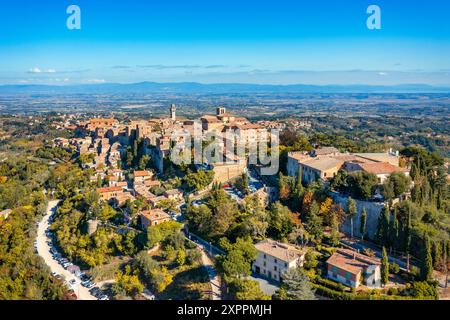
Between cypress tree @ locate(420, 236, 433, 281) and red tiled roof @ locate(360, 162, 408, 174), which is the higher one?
red tiled roof @ locate(360, 162, 408, 174)

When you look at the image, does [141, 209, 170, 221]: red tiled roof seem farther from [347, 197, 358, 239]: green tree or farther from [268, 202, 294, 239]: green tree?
[347, 197, 358, 239]: green tree

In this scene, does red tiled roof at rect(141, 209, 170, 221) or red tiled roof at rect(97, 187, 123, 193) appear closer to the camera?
red tiled roof at rect(141, 209, 170, 221)

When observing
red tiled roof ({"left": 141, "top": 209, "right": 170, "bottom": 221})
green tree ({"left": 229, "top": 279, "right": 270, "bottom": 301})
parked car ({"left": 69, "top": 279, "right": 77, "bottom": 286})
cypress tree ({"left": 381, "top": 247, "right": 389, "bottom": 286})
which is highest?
red tiled roof ({"left": 141, "top": 209, "right": 170, "bottom": 221})

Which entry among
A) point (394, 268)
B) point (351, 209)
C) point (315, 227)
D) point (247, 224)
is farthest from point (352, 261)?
point (247, 224)

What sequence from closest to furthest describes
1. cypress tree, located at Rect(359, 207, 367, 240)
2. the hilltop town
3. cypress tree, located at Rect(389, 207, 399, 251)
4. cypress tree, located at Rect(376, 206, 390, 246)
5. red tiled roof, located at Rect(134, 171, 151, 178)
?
the hilltop town < cypress tree, located at Rect(389, 207, 399, 251) < cypress tree, located at Rect(376, 206, 390, 246) < cypress tree, located at Rect(359, 207, 367, 240) < red tiled roof, located at Rect(134, 171, 151, 178)

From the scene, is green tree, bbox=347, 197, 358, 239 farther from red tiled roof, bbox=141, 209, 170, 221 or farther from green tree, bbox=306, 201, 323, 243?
red tiled roof, bbox=141, 209, 170, 221

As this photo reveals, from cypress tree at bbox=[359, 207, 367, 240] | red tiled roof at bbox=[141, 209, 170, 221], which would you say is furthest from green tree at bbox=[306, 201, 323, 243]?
red tiled roof at bbox=[141, 209, 170, 221]

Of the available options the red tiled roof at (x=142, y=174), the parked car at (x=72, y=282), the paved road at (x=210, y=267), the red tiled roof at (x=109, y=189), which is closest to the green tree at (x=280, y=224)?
the paved road at (x=210, y=267)

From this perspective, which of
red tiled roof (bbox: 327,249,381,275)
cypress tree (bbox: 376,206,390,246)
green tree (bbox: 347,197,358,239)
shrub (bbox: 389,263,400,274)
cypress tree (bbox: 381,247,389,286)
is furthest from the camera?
green tree (bbox: 347,197,358,239)

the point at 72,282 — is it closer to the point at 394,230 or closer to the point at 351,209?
the point at 351,209

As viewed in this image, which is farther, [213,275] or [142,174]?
[142,174]
